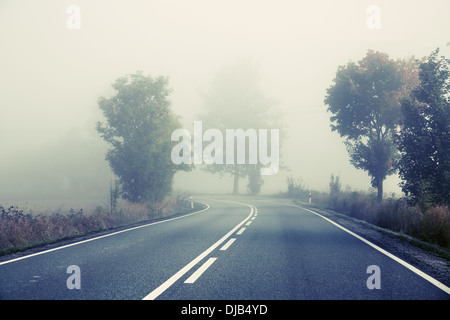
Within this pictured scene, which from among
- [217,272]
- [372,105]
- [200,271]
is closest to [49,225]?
[200,271]

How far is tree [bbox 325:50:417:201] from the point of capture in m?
21.7

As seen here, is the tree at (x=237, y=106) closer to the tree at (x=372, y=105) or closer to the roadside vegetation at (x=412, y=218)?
the tree at (x=372, y=105)

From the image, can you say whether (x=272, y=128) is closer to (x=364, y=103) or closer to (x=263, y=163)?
(x=263, y=163)

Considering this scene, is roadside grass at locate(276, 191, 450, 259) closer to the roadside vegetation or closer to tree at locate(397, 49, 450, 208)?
the roadside vegetation

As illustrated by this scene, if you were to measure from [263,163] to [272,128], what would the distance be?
5162 mm

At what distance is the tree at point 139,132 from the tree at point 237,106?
24057 millimetres

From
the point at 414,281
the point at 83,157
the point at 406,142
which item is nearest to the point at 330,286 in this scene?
the point at 414,281

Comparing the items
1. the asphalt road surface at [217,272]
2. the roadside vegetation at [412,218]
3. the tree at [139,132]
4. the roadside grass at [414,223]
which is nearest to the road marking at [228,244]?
the asphalt road surface at [217,272]

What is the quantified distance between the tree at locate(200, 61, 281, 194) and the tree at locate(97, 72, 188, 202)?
24057 millimetres

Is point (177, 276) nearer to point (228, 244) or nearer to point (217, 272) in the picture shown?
point (217, 272)

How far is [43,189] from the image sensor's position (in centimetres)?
5353

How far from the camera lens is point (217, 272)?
18.8 ft

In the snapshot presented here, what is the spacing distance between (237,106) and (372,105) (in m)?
26.2

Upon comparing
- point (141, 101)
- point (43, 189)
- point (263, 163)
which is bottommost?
point (43, 189)
